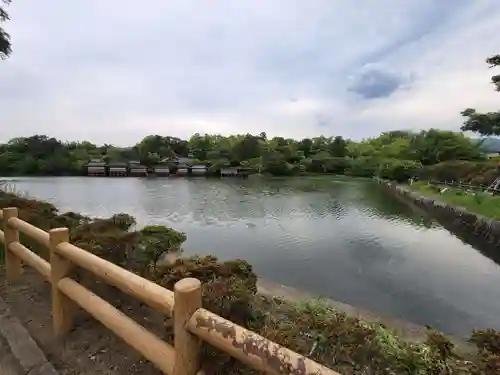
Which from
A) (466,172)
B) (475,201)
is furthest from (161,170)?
(475,201)

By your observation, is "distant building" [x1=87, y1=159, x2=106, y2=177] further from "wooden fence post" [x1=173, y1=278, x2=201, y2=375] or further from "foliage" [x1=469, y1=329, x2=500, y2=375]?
"wooden fence post" [x1=173, y1=278, x2=201, y2=375]

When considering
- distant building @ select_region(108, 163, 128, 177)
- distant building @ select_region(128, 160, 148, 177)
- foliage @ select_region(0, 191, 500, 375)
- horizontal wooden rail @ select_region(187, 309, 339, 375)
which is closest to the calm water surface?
foliage @ select_region(0, 191, 500, 375)

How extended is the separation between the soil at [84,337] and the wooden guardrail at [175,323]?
0.41ft

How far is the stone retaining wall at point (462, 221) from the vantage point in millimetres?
10582

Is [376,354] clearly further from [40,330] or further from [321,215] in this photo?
[321,215]

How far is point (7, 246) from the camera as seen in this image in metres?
3.23

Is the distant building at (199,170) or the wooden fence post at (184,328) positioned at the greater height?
the wooden fence post at (184,328)

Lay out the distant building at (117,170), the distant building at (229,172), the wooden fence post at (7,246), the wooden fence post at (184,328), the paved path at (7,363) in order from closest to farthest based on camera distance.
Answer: the wooden fence post at (184,328), the paved path at (7,363), the wooden fence post at (7,246), the distant building at (229,172), the distant building at (117,170)

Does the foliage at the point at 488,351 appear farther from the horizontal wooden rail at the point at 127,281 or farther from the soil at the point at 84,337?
the horizontal wooden rail at the point at 127,281

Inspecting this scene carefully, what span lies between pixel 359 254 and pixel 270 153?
39.4m

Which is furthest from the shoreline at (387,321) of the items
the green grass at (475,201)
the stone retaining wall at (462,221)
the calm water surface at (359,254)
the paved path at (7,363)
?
the green grass at (475,201)

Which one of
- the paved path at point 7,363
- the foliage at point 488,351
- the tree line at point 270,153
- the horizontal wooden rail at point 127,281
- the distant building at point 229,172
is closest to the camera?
the horizontal wooden rail at point 127,281

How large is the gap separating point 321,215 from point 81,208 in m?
11.0

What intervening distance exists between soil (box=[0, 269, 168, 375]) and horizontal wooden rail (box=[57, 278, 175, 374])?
1.26 ft
